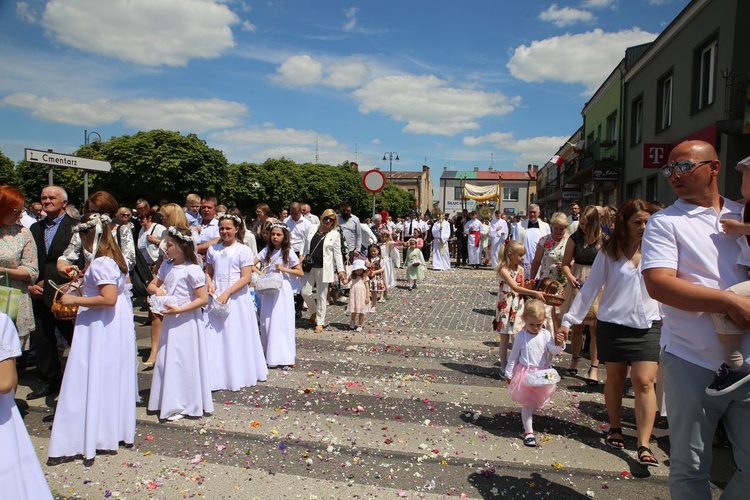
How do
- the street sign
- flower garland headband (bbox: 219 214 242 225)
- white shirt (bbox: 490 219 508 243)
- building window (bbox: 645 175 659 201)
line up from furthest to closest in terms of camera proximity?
white shirt (bbox: 490 219 508 243)
building window (bbox: 645 175 659 201)
the street sign
flower garland headband (bbox: 219 214 242 225)

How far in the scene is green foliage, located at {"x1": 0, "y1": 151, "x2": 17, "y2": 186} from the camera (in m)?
42.4

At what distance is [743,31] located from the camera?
12469 millimetres

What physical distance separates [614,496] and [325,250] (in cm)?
606

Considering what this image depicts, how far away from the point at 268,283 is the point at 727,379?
512 centimetres

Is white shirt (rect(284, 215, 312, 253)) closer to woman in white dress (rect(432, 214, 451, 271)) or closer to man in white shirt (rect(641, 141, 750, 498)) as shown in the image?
man in white shirt (rect(641, 141, 750, 498))

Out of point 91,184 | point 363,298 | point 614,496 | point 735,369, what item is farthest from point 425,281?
point 91,184

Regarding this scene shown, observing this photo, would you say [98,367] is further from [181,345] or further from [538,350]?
[538,350]

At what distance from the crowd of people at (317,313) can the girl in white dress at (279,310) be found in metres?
0.02

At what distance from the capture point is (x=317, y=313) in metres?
8.91

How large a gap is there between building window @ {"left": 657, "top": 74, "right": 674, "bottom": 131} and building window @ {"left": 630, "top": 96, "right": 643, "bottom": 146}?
254 cm

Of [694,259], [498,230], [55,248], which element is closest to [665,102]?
[498,230]

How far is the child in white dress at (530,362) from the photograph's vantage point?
14.5 ft

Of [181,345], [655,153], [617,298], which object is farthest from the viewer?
[655,153]

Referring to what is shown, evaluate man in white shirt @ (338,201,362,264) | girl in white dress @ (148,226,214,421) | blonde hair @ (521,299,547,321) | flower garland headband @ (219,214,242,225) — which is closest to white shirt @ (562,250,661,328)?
blonde hair @ (521,299,547,321)
